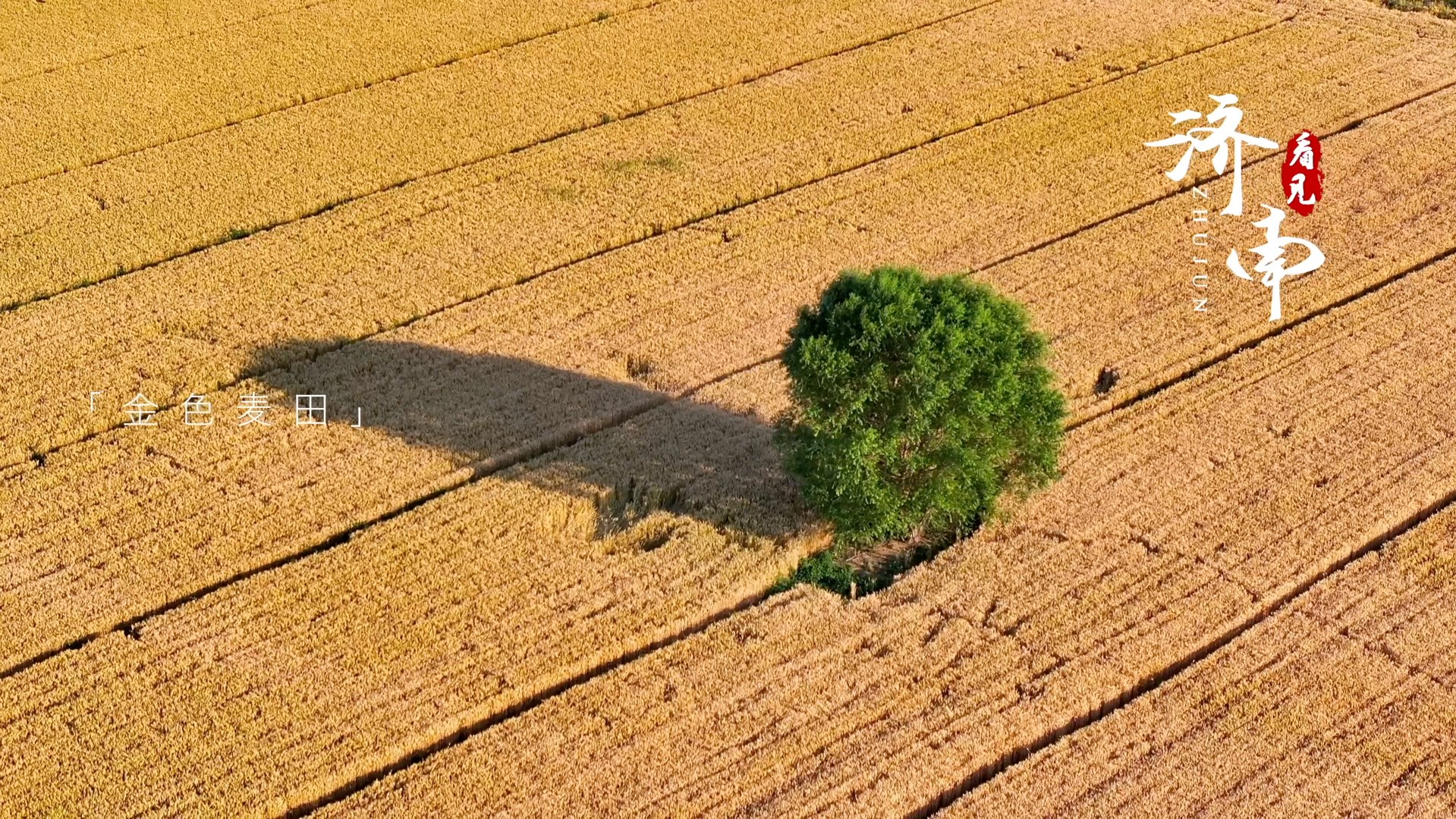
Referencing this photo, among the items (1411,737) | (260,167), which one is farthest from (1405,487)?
(260,167)

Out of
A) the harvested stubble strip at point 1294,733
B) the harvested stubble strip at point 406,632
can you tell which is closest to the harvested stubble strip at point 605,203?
the harvested stubble strip at point 406,632

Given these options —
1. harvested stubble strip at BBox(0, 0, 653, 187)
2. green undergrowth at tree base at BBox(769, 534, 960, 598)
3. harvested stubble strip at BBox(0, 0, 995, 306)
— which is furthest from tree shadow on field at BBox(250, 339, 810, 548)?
harvested stubble strip at BBox(0, 0, 653, 187)

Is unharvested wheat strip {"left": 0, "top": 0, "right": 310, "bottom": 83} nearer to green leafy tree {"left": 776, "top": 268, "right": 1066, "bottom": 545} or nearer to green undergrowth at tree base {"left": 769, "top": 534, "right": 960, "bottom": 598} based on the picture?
green leafy tree {"left": 776, "top": 268, "right": 1066, "bottom": 545}

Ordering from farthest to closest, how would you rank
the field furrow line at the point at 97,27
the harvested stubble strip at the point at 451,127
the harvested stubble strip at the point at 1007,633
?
the field furrow line at the point at 97,27 < the harvested stubble strip at the point at 451,127 < the harvested stubble strip at the point at 1007,633

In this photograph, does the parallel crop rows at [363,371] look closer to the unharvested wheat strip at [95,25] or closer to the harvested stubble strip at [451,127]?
the harvested stubble strip at [451,127]

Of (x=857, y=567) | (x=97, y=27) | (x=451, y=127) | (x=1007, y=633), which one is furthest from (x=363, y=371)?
(x=97, y=27)

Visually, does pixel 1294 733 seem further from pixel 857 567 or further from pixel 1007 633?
pixel 857 567
